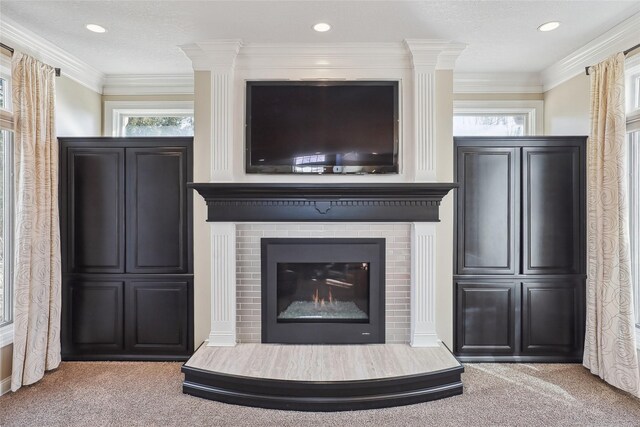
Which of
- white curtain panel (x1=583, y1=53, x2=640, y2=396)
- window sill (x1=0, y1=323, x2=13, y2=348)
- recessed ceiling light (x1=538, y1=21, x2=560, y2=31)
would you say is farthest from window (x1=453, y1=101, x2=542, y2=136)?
window sill (x1=0, y1=323, x2=13, y2=348)

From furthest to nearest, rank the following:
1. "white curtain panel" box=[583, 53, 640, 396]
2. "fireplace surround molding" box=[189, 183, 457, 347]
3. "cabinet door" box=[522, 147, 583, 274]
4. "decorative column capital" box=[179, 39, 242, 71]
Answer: "cabinet door" box=[522, 147, 583, 274] → "decorative column capital" box=[179, 39, 242, 71] → "fireplace surround molding" box=[189, 183, 457, 347] → "white curtain panel" box=[583, 53, 640, 396]

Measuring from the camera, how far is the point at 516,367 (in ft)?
10.5

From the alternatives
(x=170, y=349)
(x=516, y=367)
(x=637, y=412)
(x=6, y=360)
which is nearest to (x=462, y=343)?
(x=516, y=367)

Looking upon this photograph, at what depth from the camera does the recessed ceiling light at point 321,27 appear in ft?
9.21

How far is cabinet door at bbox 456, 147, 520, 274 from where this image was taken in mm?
3262

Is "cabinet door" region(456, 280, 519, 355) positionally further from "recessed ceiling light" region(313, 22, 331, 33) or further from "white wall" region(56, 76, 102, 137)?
"white wall" region(56, 76, 102, 137)

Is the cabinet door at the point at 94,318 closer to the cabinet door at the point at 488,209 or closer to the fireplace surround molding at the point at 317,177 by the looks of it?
the fireplace surround molding at the point at 317,177

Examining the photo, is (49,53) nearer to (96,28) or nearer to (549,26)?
(96,28)

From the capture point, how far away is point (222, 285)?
317 cm

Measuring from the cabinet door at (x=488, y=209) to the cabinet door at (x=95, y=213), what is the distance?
2.92 metres

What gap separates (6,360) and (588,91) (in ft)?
16.6

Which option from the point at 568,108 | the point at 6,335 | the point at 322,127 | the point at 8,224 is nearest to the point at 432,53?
the point at 322,127

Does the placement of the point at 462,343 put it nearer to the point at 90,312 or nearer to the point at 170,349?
the point at 170,349

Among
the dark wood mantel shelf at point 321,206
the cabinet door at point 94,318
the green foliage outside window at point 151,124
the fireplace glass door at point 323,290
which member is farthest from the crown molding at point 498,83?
the cabinet door at point 94,318
